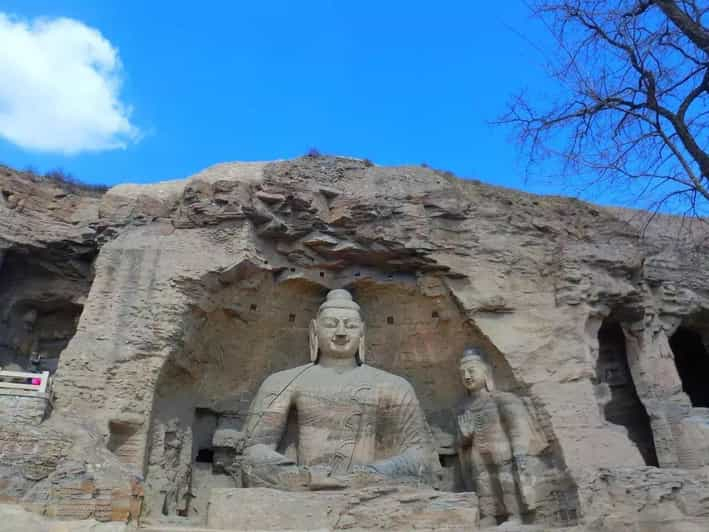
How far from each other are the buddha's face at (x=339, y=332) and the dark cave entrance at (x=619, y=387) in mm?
3584

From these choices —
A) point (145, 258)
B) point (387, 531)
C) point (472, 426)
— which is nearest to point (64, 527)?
point (387, 531)

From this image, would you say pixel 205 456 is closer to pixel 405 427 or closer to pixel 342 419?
pixel 342 419

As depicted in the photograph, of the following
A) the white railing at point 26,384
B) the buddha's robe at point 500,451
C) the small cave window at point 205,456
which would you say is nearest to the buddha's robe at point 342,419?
the buddha's robe at point 500,451

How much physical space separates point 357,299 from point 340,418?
2.08 m

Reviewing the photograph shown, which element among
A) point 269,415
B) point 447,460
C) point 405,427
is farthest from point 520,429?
point 269,415

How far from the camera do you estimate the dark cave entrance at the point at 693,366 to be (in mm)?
11219

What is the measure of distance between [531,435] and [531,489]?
1.94ft

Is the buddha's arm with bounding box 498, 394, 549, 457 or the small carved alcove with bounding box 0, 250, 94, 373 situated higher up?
the small carved alcove with bounding box 0, 250, 94, 373

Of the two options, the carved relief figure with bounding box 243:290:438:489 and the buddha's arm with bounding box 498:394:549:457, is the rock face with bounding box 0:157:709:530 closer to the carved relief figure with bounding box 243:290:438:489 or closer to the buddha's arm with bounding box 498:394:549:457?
the buddha's arm with bounding box 498:394:549:457

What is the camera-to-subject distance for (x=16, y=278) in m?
9.26

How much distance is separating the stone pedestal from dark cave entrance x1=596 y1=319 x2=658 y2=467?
4.11m

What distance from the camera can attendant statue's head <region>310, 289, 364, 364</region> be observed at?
8.27 meters

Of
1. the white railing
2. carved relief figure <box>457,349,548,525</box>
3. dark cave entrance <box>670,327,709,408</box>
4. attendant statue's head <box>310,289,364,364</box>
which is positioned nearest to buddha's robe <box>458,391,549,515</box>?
carved relief figure <box>457,349,548,525</box>

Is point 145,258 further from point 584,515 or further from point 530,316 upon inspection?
point 584,515
